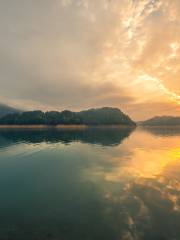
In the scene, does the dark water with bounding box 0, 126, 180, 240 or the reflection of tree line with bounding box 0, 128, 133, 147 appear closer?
the dark water with bounding box 0, 126, 180, 240

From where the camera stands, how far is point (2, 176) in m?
23.3

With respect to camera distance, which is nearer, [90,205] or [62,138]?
[90,205]

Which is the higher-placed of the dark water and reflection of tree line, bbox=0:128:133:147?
the dark water

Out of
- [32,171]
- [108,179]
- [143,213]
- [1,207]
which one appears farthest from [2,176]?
[143,213]

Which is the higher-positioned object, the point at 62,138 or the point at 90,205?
the point at 90,205

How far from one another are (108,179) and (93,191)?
4523 mm

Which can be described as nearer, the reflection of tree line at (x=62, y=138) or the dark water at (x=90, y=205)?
the dark water at (x=90, y=205)

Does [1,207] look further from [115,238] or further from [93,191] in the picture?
[115,238]

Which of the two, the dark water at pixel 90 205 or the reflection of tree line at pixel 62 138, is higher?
the dark water at pixel 90 205

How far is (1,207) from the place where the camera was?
570 inches

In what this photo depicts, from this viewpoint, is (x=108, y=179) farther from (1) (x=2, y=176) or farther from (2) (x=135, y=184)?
(1) (x=2, y=176)

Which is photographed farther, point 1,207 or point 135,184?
point 135,184

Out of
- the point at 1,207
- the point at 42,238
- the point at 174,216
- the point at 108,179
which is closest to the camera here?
the point at 42,238

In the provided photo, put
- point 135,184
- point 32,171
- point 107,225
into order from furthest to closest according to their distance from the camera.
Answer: point 32,171, point 135,184, point 107,225
